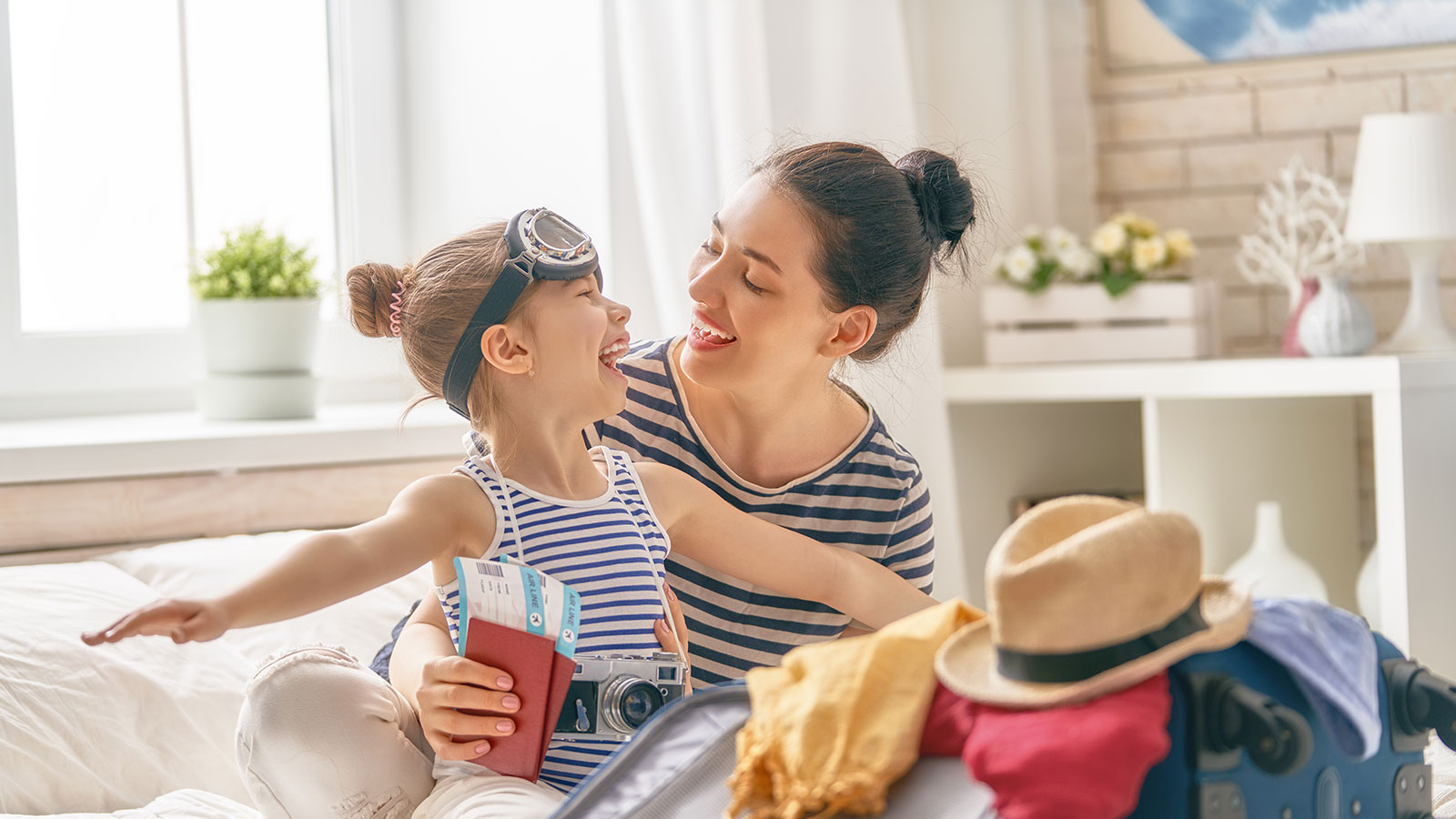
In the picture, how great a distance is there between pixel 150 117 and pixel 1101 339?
167 cm

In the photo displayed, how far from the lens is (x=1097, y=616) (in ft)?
2.28

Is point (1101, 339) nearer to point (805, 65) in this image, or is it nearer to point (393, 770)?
point (805, 65)

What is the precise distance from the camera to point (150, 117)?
229 centimetres

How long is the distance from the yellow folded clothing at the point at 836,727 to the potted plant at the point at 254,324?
1450 mm

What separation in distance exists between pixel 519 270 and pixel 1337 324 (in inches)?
60.9

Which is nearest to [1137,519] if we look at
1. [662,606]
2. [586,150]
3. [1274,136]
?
[662,606]

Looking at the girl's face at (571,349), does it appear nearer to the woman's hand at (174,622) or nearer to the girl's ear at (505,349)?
the girl's ear at (505,349)

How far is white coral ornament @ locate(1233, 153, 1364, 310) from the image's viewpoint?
2.44 m

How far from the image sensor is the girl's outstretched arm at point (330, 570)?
812mm

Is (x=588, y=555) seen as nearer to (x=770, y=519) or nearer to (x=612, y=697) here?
(x=612, y=697)

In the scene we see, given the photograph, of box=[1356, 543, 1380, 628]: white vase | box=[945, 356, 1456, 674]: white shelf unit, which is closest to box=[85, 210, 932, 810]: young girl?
box=[945, 356, 1456, 674]: white shelf unit

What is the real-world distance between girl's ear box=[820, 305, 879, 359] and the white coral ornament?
3.92 feet

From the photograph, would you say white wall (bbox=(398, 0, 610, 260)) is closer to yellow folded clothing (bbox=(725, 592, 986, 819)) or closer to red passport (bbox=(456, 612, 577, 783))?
red passport (bbox=(456, 612, 577, 783))

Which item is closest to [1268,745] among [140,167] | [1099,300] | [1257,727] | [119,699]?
[1257,727]
